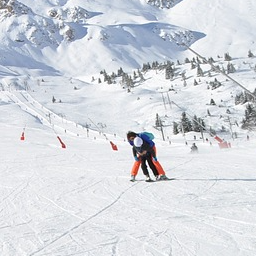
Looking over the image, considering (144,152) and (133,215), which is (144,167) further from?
(133,215)

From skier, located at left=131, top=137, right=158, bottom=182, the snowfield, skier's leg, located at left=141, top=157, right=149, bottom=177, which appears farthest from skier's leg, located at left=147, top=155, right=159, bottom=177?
the snowfield

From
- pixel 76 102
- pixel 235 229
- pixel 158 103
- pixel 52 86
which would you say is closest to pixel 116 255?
pixel 235 229

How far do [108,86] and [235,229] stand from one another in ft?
556

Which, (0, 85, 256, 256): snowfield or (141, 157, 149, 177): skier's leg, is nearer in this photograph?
(0, 85, 256, 256): snowfield

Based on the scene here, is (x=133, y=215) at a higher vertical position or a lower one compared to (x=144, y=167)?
lower

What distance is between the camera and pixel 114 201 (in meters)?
7.58

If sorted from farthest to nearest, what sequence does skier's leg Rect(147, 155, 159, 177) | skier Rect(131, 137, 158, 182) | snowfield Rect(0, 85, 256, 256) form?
skier's leg Rect(147, 155, 159, 177)
skier Rect(131, 137, 158, 182)
snowfield Rect(0, 85, 256, 256)

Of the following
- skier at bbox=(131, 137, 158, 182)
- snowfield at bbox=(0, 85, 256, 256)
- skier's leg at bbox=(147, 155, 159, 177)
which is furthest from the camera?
skier's leg at bbox=(147, 155, 159, 177)

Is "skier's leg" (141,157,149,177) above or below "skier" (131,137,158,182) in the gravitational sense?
below

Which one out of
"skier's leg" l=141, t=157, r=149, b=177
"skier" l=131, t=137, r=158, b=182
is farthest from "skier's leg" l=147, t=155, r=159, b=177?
"skier's leg" l=141, t=157, r=149, b=177

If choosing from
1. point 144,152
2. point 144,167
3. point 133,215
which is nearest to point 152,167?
point 144,167

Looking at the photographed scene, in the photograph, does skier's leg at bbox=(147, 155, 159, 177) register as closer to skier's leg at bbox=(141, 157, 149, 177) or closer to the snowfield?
skier's leg at bbox=(141, 157, 149, 177)

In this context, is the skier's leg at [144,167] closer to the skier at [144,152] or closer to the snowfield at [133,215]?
the skier at [144,152]

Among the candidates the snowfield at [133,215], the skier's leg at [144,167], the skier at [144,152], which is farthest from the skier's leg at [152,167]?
the snowfield at [133,215]
